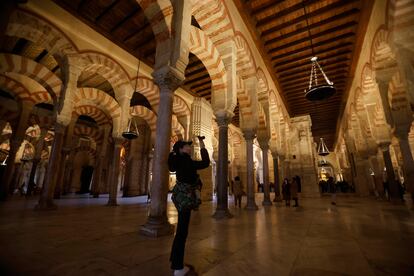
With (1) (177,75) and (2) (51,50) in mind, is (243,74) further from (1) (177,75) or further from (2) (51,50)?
(2) (51,50)

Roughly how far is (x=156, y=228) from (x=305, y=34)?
22.0 feet

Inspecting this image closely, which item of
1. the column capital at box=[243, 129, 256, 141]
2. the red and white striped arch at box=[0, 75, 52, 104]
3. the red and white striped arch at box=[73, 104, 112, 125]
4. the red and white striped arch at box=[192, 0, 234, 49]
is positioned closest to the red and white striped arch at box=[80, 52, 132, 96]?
the red and white striped arch at box=[73, 104, 112, 125]

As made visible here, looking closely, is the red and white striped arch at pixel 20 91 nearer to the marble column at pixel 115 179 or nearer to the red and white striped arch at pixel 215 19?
the marble column at pixel 115 179

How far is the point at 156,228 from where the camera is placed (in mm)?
2520

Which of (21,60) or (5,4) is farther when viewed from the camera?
(21,60)

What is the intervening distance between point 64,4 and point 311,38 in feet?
22.7

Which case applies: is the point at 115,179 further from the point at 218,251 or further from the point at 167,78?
the point at 218,251

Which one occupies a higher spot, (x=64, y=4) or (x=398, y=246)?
(x=64, y=4)

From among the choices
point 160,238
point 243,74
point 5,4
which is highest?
point 243,74

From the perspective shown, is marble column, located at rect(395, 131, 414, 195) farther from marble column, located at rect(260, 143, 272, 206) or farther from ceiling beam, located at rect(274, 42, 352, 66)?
marble column, located at rect(260, 143, 272, 206)

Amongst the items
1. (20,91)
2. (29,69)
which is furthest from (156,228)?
(20,91)

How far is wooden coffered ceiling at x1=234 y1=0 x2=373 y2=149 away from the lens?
17.7ft

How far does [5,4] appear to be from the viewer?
1587mm

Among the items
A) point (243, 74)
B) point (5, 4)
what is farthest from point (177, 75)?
point (243, 74)
